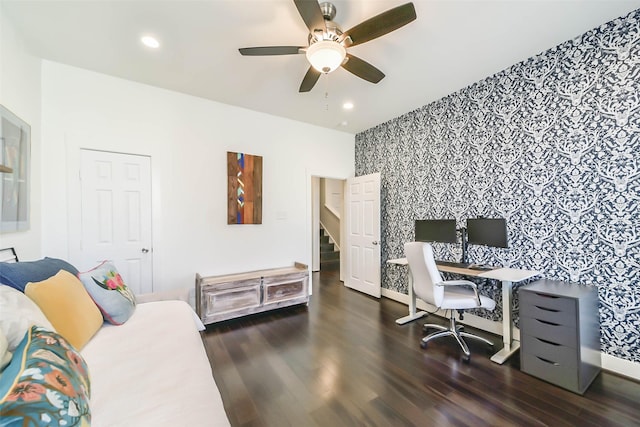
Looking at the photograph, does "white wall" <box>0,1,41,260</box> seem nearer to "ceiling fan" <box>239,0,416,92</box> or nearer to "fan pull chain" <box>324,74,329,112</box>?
"ceiling fan" <box>239,0,416,92</box>

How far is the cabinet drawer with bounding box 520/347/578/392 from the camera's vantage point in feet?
6.27

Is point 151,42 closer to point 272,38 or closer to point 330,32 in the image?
point 272,38

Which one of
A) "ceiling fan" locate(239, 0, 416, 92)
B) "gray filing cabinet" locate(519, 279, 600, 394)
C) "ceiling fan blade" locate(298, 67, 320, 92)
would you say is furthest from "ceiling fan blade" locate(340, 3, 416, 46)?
"gray filing cabinet" locate(519, 279, 600, 394)

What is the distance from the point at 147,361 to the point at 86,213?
2.26 m

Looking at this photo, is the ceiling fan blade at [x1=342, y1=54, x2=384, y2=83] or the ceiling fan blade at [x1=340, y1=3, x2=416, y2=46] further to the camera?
the ceiling fan blade at [x1=342, y1=54, x2=384, y2=83]

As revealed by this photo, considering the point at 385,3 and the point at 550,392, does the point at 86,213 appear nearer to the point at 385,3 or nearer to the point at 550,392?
the point at 385,3

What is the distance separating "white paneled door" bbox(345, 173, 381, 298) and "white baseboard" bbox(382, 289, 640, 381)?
33 centimetres

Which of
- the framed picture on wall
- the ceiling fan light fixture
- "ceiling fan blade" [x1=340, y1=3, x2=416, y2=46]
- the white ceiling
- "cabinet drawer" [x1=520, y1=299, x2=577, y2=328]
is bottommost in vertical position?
"cabinet drawer" [x1=520, y1=299, x2=577, y2=328]

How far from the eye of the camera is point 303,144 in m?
4.22

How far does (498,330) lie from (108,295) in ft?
12.1

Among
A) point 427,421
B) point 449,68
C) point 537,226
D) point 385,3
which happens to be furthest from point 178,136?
point 537,226

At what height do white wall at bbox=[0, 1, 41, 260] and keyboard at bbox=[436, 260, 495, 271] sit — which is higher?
white wall at bbox=[0, 1, 41, 260]

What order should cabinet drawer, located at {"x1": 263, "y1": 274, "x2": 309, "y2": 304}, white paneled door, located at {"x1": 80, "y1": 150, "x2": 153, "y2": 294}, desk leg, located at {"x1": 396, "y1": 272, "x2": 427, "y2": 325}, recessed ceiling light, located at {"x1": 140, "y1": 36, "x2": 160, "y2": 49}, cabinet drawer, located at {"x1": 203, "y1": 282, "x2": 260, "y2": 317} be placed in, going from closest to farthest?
recessed ceiling light, located at {"x1": 140, "y1": 36, "x2": 160, "y2": 49}, white paneled door, located at {"x1": 80, "y1": 150, "x2": 153, "y2": 294}, cabinet drawer, located at {"x1": 203, "y1": 282, "x2": 260, "y2": 317}, desk leg, located at {"x1": 396, "y1": 272, "x2": 427, "y2": 325}, cabinet drawer, located at {"x1": 263, "y1": 274, "x2": 309, "y2": 304}

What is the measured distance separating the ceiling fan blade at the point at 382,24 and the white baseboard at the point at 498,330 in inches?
120
